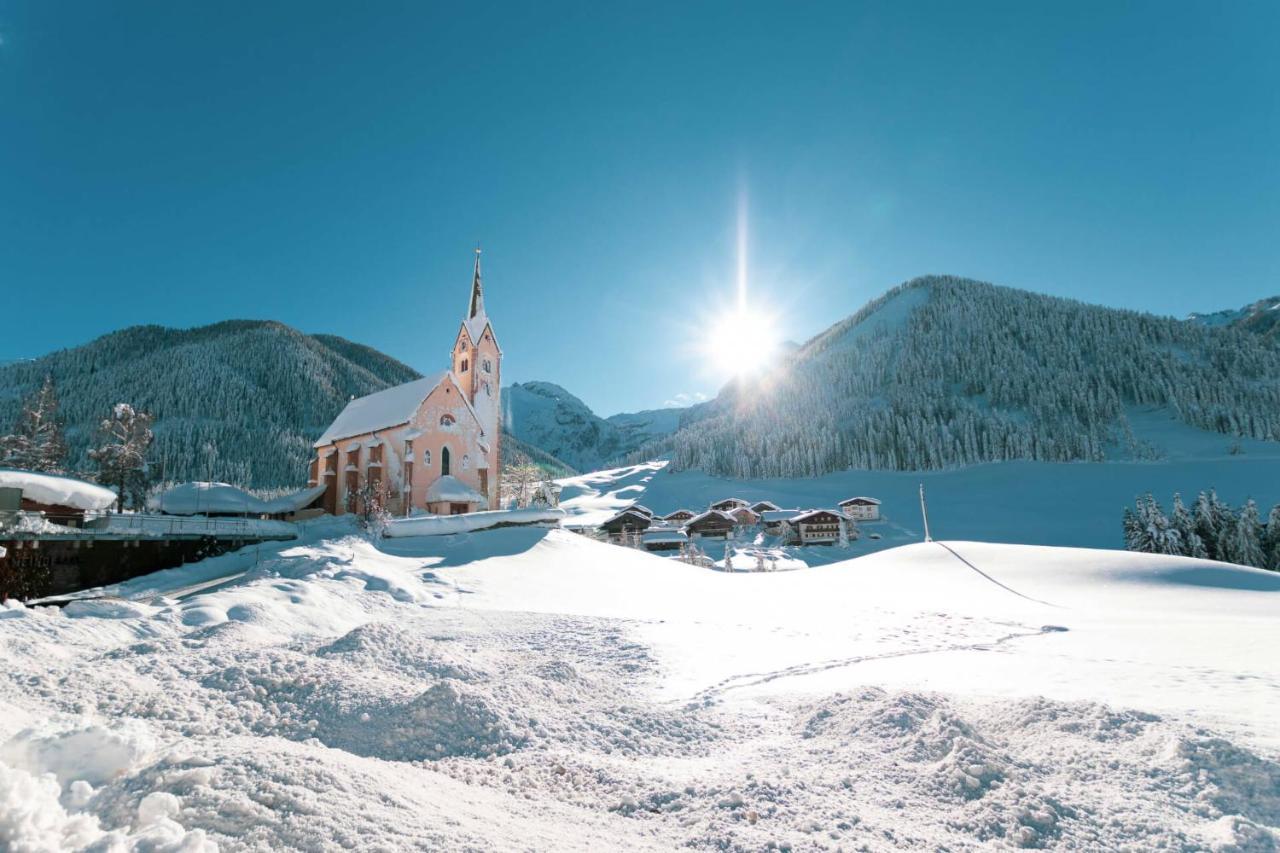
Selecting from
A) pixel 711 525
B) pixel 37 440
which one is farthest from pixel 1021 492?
pixel 37 440

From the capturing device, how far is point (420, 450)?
1604 inches

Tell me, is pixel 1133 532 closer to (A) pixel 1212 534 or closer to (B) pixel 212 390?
(A) pixel 1212 534

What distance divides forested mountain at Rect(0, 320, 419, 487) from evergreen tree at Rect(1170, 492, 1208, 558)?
123 meters

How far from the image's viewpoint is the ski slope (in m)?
3.63

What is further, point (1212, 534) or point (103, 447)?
point (1212, 534)

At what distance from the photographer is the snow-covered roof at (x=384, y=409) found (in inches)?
1646

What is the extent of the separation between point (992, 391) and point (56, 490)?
131m

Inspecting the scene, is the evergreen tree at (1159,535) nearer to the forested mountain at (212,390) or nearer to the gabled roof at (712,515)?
the gabled roof at (712,515)

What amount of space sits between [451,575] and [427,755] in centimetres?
1584

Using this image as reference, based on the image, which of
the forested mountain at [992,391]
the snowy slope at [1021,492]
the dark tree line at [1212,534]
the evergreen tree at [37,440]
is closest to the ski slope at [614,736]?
the evergreen tree at [37,440]

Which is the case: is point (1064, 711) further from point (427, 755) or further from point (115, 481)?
point (115, 481)

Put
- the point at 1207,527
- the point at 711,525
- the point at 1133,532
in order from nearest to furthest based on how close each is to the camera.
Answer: the point at 1207,527
the point at 1133,532
the point at 711,525

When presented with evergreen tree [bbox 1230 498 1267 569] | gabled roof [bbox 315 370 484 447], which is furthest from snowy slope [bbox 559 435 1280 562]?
gabled roof [bbox 315 370 484 447]

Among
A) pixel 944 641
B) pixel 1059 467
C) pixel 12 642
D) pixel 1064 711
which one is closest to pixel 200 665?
pixel 12 642
